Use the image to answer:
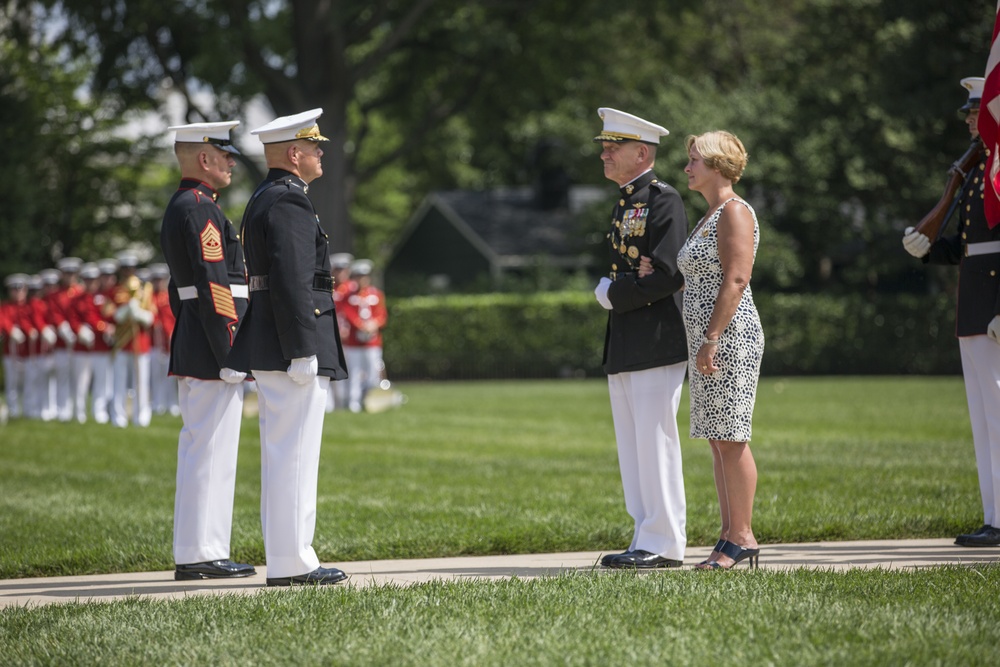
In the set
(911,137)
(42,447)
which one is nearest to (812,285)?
(911,137)

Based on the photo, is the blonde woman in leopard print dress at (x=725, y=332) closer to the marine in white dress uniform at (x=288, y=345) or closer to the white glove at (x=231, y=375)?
the marine in white dress uniform at (x=288, y=345)

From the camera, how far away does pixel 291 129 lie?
21.6 feet

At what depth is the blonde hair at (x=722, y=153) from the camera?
667 cm

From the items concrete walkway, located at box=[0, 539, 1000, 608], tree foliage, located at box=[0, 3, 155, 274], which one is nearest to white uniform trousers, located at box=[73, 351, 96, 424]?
tree foliage, located at box=[0, 3, 155, 274]

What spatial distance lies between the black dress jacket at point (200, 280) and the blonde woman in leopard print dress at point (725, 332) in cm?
252

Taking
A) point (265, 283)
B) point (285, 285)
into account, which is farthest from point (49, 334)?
point (285, 285)

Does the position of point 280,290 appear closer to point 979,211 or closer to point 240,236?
point 240,236

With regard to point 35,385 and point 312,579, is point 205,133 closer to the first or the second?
point 312,579

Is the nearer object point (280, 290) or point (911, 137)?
point (280, 290)

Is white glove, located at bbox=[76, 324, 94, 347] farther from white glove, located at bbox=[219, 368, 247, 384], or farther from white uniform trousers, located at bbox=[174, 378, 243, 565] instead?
white glove, located at bbox=[219, 368, 247, 384]

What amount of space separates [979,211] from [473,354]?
27.8 m

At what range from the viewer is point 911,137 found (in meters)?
29.4

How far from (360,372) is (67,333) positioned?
4897mm

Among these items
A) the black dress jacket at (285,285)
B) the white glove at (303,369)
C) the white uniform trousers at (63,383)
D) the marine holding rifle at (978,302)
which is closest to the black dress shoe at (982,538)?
the marine holding rifle at (978,302)
